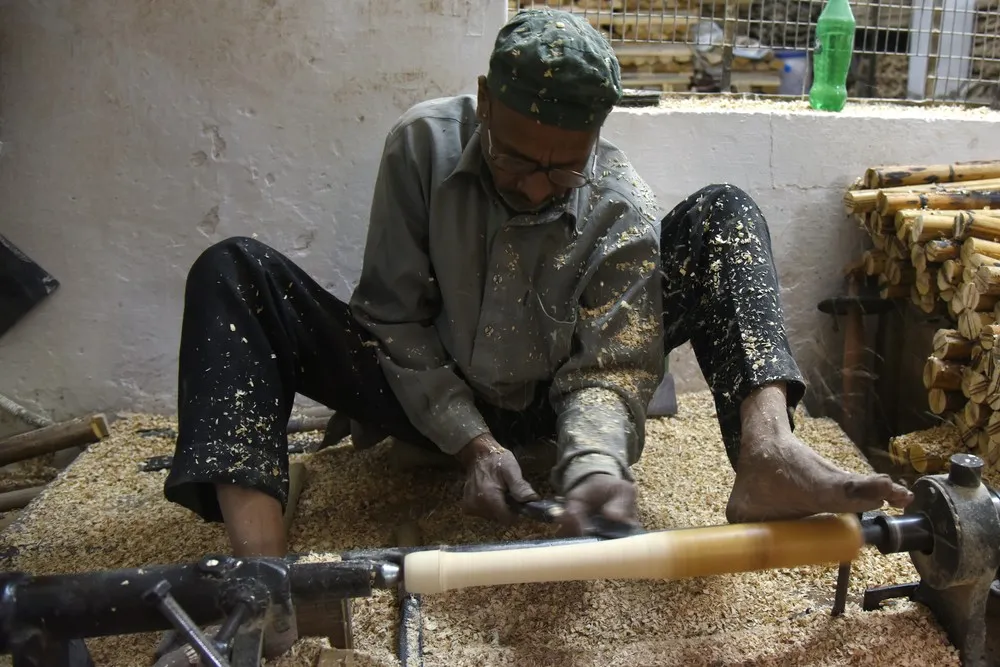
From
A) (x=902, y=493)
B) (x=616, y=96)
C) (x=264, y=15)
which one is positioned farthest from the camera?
(x=264, y=15)

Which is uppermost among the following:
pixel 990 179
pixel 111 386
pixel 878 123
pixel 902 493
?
pixel 878 123

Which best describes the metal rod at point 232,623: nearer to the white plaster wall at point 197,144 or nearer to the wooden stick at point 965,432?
the white plaster wall at point 197,144

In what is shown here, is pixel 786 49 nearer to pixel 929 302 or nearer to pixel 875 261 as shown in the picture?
pixel 875 261

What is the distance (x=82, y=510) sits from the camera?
2008 mm

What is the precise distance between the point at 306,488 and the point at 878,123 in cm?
211

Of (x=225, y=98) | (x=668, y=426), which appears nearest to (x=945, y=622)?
(x=668, y=426)

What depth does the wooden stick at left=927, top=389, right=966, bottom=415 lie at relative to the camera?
7.04 ft

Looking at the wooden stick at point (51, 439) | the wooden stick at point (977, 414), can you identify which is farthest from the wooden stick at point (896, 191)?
the wooden stick at point (51, 439)

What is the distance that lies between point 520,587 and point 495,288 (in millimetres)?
631

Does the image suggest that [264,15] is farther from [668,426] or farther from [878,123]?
[878,123]

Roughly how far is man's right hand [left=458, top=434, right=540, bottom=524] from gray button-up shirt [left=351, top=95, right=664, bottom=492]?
0.08m

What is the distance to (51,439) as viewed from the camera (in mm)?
2316

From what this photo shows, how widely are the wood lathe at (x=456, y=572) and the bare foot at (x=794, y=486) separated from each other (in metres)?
0.05

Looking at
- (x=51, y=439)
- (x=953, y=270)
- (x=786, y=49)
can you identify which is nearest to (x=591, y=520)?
(x=953, y=270)
